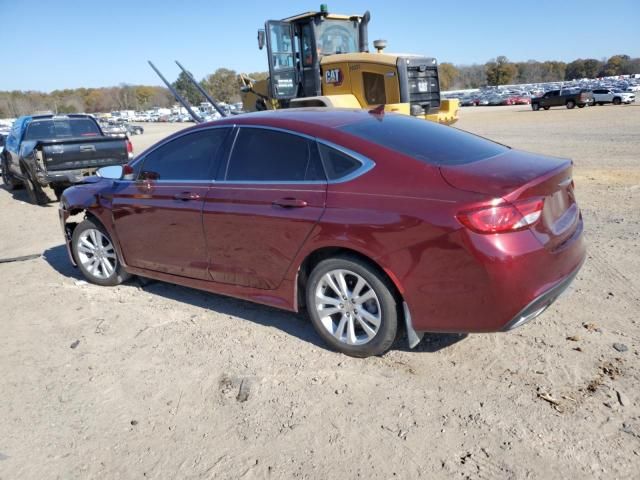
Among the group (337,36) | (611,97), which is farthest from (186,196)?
(611,97)

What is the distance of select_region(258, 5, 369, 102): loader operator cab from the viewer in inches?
484

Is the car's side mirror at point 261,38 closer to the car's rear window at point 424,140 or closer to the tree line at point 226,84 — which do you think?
the car's rear window at point 424,140

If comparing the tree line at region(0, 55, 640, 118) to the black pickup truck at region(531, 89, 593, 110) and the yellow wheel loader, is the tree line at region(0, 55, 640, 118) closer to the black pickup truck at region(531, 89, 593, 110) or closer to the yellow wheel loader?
the black pickup truck at region(531, 89, 593, 110)

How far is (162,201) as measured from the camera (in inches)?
180

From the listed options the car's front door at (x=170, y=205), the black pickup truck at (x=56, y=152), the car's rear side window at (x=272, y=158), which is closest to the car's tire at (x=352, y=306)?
the car's rear side window at (x=272, y=158)

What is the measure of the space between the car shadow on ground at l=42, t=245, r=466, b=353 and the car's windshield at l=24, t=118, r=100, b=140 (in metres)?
6.46

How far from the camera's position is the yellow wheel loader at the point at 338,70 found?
12.1 m

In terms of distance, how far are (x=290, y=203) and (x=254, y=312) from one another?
133 centimetres

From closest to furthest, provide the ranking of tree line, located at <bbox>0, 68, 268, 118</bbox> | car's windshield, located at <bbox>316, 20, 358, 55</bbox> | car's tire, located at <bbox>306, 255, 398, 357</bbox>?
1. car's tire, located at <bbox>306, 255, 398, 357</bbox>
2. car's windshield, located at <bbox>316, 20, 358, 55</bbox>
3. tree line, located at <bbox>0, 68, 268, 118</bbox>

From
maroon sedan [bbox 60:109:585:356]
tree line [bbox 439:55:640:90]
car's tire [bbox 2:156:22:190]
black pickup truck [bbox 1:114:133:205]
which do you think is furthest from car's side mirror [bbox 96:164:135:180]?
tree line [bbox 439:55:640:90]

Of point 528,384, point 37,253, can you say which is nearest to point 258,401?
point 528,384

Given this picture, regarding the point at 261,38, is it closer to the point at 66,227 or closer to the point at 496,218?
the point at 66,227

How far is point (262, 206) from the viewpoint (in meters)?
3.85

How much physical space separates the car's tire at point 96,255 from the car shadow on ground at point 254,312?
0.21m
